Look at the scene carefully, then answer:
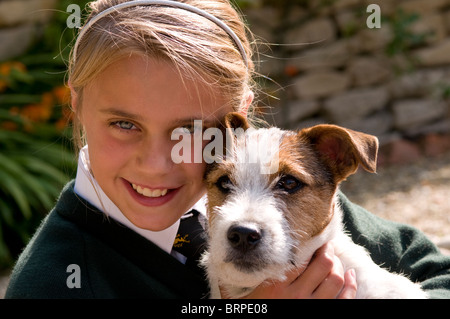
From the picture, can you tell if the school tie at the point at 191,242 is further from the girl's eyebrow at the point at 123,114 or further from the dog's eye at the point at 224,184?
the girl's eyebrow at the point at 123,114

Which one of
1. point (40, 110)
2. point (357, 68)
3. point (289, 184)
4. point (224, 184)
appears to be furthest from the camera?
point (357, 68)

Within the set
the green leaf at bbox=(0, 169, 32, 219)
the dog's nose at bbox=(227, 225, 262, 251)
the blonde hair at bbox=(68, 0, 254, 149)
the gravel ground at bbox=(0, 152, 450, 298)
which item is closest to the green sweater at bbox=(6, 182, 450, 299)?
the dog's nose at bbox=(227, 225, 262, 251)

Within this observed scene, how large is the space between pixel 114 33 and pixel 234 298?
143cm

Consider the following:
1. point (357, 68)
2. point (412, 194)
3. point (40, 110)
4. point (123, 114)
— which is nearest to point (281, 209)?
point (123, 114)

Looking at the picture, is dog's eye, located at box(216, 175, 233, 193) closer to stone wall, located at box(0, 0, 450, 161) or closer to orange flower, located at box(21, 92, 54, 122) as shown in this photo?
orange flower, located at box(21, 92, 54, 122)

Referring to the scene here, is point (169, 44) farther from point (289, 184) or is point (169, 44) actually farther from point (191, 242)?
point (191, 242)

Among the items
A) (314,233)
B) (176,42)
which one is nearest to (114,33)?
(176,42)

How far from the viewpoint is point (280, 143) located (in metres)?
2.67

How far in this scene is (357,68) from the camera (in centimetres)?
805

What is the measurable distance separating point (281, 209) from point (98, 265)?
0.91 metres

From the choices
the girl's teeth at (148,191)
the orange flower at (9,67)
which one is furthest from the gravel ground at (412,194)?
the girl's teeth at (148,191)

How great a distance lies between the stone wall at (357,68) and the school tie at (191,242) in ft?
16.6

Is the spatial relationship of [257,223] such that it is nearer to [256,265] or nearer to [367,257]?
[256,265]

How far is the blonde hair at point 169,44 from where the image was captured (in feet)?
8.12
